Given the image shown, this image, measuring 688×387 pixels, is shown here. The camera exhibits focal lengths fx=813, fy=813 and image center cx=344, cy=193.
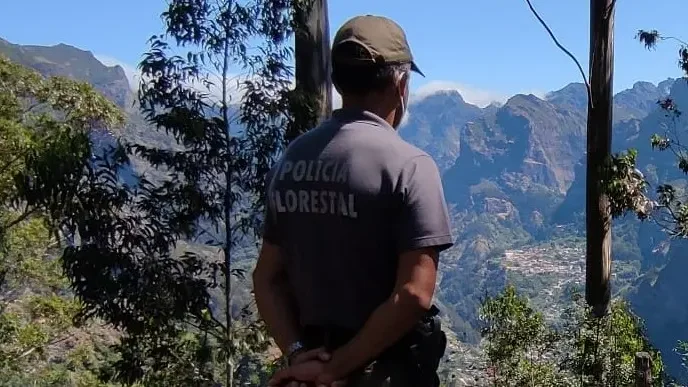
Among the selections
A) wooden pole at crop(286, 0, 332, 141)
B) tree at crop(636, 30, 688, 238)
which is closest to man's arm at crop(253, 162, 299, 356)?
wooden pole at crop(286, 0, 332, 141)

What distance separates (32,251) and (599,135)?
8995 mm

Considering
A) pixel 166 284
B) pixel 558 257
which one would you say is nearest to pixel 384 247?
pixel 166 284

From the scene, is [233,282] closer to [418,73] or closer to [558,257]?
[418,73]

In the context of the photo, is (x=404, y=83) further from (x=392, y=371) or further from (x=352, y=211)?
(x=392, y=371)

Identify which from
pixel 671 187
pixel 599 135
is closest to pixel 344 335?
pixel 599 135

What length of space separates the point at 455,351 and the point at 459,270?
472ft

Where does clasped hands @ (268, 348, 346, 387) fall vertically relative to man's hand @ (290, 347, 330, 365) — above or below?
below

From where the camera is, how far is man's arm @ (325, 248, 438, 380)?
1418 millimetres

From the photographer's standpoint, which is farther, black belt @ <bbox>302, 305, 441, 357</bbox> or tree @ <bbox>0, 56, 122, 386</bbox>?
tree @ <bbox>0, 56, 122, 386</bbox>

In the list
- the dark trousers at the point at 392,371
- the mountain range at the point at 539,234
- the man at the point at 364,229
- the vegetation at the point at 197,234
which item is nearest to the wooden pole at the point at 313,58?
the vegetation at the point at 197,234

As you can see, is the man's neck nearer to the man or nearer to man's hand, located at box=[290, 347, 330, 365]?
the man

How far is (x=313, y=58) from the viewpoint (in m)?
4.77

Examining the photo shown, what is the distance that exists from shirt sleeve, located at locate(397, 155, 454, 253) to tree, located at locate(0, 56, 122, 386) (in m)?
6.68

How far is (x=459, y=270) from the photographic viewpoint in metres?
146
